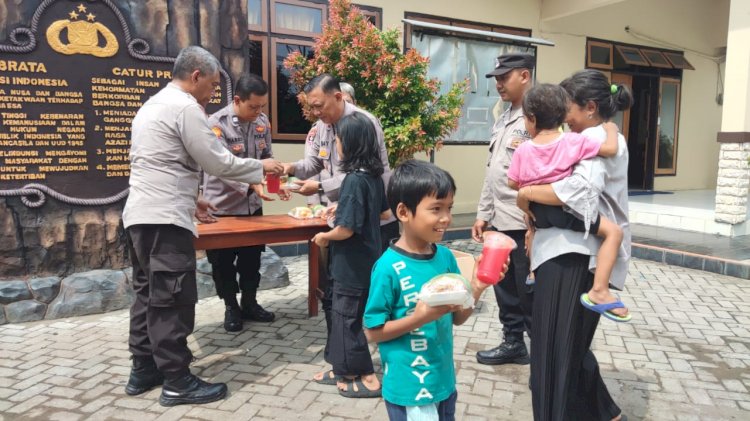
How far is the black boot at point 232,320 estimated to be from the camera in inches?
170

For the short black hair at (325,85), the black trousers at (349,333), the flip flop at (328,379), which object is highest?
the short black hair at (325,85)

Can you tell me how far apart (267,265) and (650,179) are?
→ 9.39m

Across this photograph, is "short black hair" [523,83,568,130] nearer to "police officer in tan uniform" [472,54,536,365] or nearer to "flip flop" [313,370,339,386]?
"police officer in tan uniform" [472,54,536,365]

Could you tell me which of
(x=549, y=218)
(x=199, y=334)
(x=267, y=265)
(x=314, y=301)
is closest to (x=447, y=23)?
(x=267, y=265)

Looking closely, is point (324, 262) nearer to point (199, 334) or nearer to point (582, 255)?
point (199, 334)

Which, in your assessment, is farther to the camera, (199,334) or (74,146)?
(74,146)

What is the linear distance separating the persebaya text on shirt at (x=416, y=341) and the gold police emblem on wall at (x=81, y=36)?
3871 mm

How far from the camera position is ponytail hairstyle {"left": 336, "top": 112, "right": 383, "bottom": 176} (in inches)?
117

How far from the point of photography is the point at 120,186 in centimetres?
481

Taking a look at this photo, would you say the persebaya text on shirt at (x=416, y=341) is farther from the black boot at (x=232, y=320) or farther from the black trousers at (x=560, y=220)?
the black boot at (x=232, y=320)

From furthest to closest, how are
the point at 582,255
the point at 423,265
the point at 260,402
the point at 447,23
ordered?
the point at 447,23 < the point at 260,402 < the point at 582,255 < the point at 423,265

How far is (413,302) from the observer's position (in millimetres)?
1926

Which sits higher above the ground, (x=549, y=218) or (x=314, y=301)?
(x=549, y=218)

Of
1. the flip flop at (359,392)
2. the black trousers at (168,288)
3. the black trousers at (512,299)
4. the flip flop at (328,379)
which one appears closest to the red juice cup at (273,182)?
the black trousers at (168,288)
